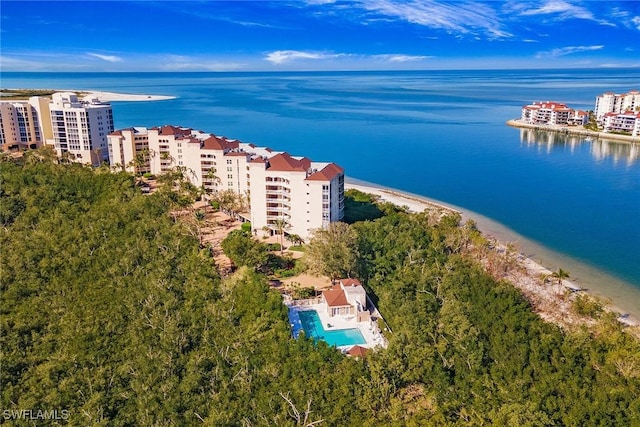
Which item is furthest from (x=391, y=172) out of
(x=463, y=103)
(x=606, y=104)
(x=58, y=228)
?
(x=463, y=103)

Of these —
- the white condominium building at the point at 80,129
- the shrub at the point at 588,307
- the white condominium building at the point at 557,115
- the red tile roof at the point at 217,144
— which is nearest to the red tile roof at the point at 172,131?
the red tile roof at the point at 217,144

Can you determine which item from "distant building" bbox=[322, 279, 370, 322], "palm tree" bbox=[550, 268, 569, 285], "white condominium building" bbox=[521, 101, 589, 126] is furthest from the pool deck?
"white condominium building" bbox=[521, 101, 589, 126]

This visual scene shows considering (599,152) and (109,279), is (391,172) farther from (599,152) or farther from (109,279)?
(109,279)

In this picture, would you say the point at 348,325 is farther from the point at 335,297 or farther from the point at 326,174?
the point at 326,174

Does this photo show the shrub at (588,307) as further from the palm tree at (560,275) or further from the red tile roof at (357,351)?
the red tile roof at (357,351)

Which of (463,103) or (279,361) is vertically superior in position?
(463,103)
